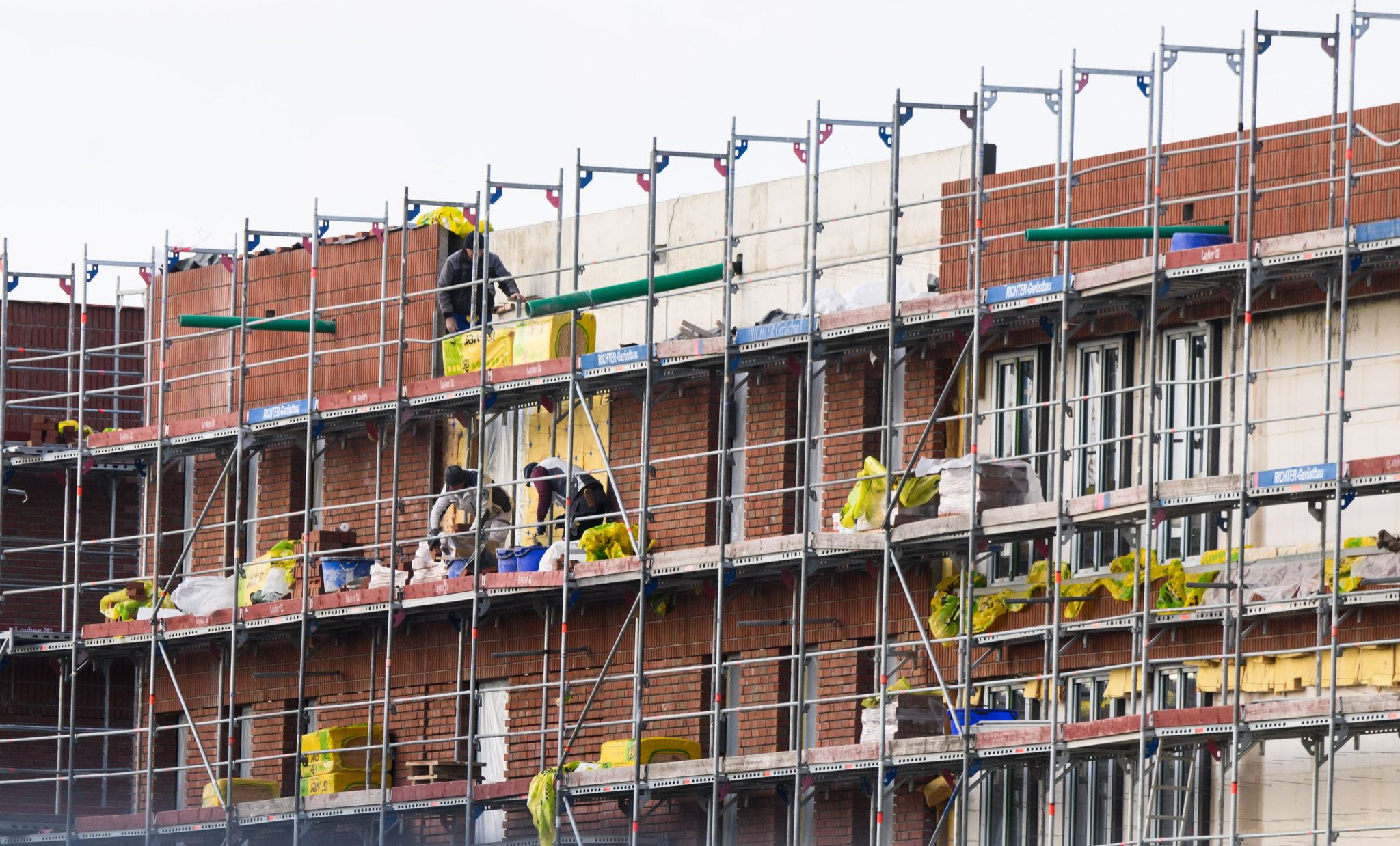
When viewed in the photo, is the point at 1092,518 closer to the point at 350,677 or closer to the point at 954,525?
the point at 954,525

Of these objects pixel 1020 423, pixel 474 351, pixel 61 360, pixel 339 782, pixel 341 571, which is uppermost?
pixel 61 360

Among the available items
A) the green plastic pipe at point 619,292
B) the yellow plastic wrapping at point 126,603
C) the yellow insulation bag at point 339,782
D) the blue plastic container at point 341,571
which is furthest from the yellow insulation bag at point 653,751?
the yellow plastic wrapping at point 126,603

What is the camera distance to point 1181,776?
92.9 feet

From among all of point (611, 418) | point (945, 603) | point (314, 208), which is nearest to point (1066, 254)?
point (945, 603)

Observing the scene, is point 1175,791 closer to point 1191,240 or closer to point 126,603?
point 1191,240

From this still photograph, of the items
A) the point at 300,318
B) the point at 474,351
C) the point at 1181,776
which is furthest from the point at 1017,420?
the point at 300,318

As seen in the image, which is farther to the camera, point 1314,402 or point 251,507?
point 251,507

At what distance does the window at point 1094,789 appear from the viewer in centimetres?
2892

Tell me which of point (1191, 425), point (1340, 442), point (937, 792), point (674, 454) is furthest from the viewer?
point (674, 454)

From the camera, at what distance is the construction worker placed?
33.4 meters

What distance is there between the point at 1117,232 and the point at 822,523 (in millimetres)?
5579

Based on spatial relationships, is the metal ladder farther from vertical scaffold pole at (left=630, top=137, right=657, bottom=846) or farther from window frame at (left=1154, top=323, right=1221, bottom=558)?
vertical scaffold pole at (left=630, top=137, right=657, bottom=846)

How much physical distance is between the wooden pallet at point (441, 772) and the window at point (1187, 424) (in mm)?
8948

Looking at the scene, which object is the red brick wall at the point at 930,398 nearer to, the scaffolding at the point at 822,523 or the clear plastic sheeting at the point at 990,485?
the scaffolding at the point at 822,523
